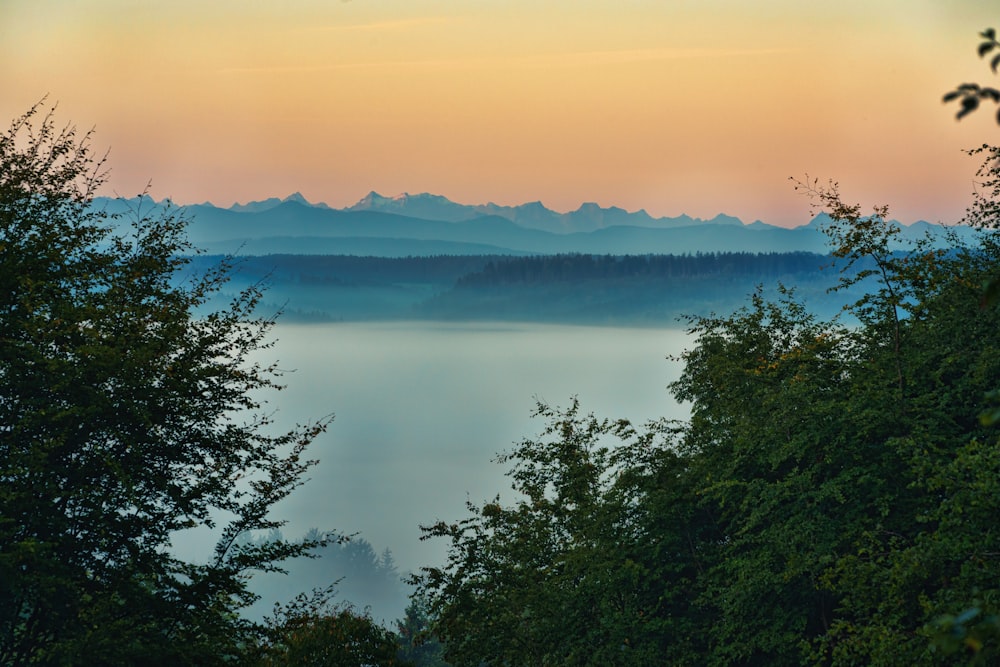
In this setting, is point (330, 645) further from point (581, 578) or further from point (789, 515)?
point (789, 515)

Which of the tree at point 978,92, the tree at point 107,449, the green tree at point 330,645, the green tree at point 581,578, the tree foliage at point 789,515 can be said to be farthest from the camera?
the green tree at point 581,578

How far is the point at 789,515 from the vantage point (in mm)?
20156

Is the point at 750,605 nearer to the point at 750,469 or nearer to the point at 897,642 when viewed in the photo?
the point at 750,469

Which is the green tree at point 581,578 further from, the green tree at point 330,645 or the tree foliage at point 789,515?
the green tree at point 330,645

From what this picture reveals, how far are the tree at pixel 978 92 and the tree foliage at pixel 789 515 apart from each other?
1054 cm

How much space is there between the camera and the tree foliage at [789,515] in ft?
49.9

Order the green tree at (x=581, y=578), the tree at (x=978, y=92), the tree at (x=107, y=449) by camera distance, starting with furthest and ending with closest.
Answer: the green tree at (x=581, y=578), the tree at (x=107, y=449), the tree at (x=978, y=92)

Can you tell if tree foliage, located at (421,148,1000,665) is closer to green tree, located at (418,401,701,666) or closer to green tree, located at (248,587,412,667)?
green tree, located at (418,401,701,666)

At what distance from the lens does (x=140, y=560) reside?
14938mm

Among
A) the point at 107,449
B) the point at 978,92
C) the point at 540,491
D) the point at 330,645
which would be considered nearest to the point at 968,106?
the point at 978,92

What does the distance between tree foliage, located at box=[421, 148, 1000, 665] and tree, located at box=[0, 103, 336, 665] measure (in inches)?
302

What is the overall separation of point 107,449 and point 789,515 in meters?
13.8

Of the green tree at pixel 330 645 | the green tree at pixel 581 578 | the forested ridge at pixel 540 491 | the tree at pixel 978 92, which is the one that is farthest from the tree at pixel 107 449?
the tree at pixel 978 92

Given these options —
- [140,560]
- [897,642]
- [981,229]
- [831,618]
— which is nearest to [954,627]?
[897,642]
